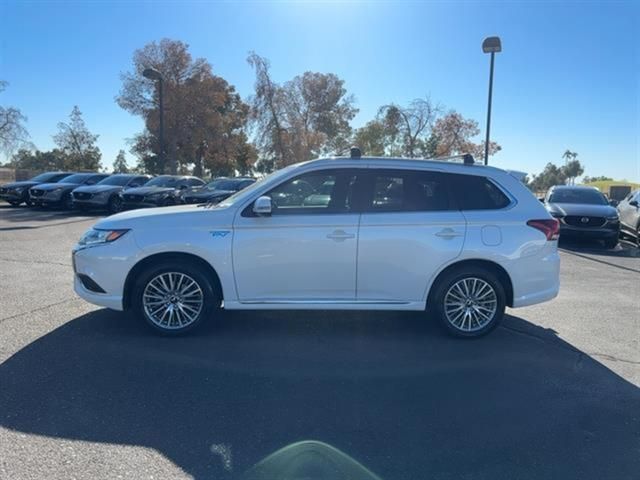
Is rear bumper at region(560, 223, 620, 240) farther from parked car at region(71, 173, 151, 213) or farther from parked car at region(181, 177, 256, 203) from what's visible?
parked car at region(71, 173, 151, 213)

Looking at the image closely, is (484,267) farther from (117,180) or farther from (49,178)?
(49,178)

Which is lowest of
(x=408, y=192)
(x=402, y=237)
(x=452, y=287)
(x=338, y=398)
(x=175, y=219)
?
(x=338, y=398)

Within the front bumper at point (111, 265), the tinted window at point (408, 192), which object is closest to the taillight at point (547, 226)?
the tinted window at point (408, 192)

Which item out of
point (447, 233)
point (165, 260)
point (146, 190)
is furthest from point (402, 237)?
point (146, 190)

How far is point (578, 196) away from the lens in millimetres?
13914

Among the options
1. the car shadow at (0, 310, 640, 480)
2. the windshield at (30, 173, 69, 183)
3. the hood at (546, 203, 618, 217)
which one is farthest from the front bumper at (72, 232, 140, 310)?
the windshield at (30, 173, 69, 183)

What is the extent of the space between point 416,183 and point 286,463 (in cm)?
319

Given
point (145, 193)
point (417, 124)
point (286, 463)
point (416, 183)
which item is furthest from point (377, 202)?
point (417, 124)

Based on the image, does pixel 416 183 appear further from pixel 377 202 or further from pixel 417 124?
pixel 417 124

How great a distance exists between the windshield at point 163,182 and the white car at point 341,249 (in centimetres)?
1488

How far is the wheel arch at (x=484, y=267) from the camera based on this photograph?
195 inches

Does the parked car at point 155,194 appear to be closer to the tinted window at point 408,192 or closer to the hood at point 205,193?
the hood at point 205,193

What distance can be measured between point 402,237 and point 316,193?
3.33ft

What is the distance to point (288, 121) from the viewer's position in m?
42.0
